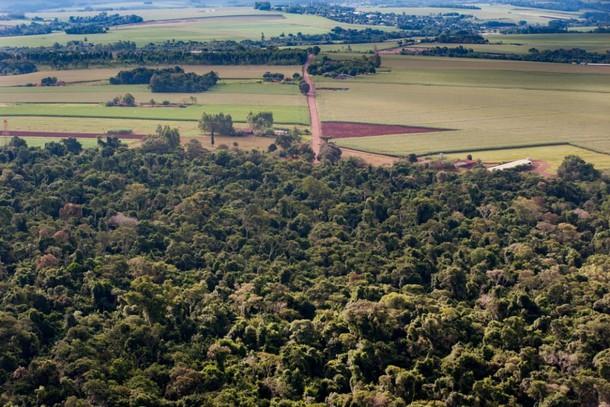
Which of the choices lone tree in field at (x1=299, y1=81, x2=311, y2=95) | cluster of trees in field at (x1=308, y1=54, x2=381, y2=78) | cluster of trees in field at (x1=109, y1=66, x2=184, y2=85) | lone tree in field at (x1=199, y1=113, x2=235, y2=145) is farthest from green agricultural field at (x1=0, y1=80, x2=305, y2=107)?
lone tree in field at (x1=199, y1=113, x2=235, y2=145)

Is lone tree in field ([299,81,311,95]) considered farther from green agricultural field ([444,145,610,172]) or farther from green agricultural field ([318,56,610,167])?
green agricultural field ([444,145,610,172])

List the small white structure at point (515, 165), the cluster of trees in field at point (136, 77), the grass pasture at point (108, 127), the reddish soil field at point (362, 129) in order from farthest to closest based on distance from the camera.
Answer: the cluster of trees in field at point (136, 77)
the reddish soil field at point (362, 129)
the grass pasture at point (108, 127)
the small white structure at point (515, 165)

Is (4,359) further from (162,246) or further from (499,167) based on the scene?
(499,167)

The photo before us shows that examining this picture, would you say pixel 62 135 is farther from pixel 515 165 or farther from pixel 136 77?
pixel 515 165

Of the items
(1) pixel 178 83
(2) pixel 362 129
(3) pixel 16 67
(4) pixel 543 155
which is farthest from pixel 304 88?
(3) pixel 16 67

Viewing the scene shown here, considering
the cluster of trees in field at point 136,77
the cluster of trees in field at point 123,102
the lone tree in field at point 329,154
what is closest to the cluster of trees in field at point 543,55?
the cluster of trees in field at point 136,77

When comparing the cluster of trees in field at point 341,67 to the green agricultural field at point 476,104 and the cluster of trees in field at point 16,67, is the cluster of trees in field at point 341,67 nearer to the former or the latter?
the green agricultural field at point 476,104

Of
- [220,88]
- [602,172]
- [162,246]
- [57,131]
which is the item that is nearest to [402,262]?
[162,246]
